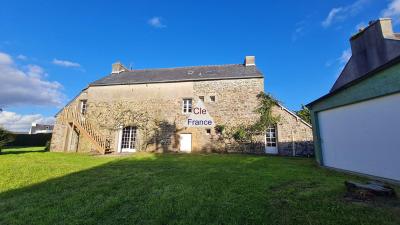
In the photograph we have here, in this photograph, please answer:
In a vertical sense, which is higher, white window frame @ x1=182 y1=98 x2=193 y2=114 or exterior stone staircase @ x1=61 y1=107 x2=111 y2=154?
white window frame @ x1=182 y1=98 x2=193 y2=114

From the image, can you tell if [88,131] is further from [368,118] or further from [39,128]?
[39,128]

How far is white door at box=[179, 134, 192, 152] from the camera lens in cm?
1391

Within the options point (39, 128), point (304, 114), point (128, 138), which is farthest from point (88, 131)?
point (39, 128)

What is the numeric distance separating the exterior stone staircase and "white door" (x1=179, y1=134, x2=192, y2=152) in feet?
16.0

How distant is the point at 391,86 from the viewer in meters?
4.72

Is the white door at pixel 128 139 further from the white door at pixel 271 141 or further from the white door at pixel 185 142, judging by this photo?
the white door at pixel 271 141

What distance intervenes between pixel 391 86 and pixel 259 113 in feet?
28.4

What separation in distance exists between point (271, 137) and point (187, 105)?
240 inches

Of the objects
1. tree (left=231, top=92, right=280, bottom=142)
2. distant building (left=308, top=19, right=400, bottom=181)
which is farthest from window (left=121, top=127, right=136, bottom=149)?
distant building (left=308, top=19, right=400, bottom=181)

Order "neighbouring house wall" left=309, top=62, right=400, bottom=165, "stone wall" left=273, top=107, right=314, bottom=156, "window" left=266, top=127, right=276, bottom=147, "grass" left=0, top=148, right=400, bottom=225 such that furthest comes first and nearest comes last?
"window" left=266, top=127, right=276, bottom=147 → "stone wall" left=273, top=107, right=314, bottom=156 → "neighbouring house wall" left=309, top=62, right=400, bottom=165 → "grass" left=0, top=148, right=400, bottom=225

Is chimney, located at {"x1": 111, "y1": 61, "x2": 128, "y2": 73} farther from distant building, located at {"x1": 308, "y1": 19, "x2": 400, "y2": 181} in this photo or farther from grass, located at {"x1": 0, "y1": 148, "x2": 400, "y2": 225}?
distant building, located at {"x1": 308, "y1": 19, "x2": 400, "y2": 181}

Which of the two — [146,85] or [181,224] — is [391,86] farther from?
[146,85]

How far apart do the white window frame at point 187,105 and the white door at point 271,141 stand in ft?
17.8

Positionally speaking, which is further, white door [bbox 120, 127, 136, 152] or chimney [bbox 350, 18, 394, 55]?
white door [bbox 120, 127, 136, 152]
